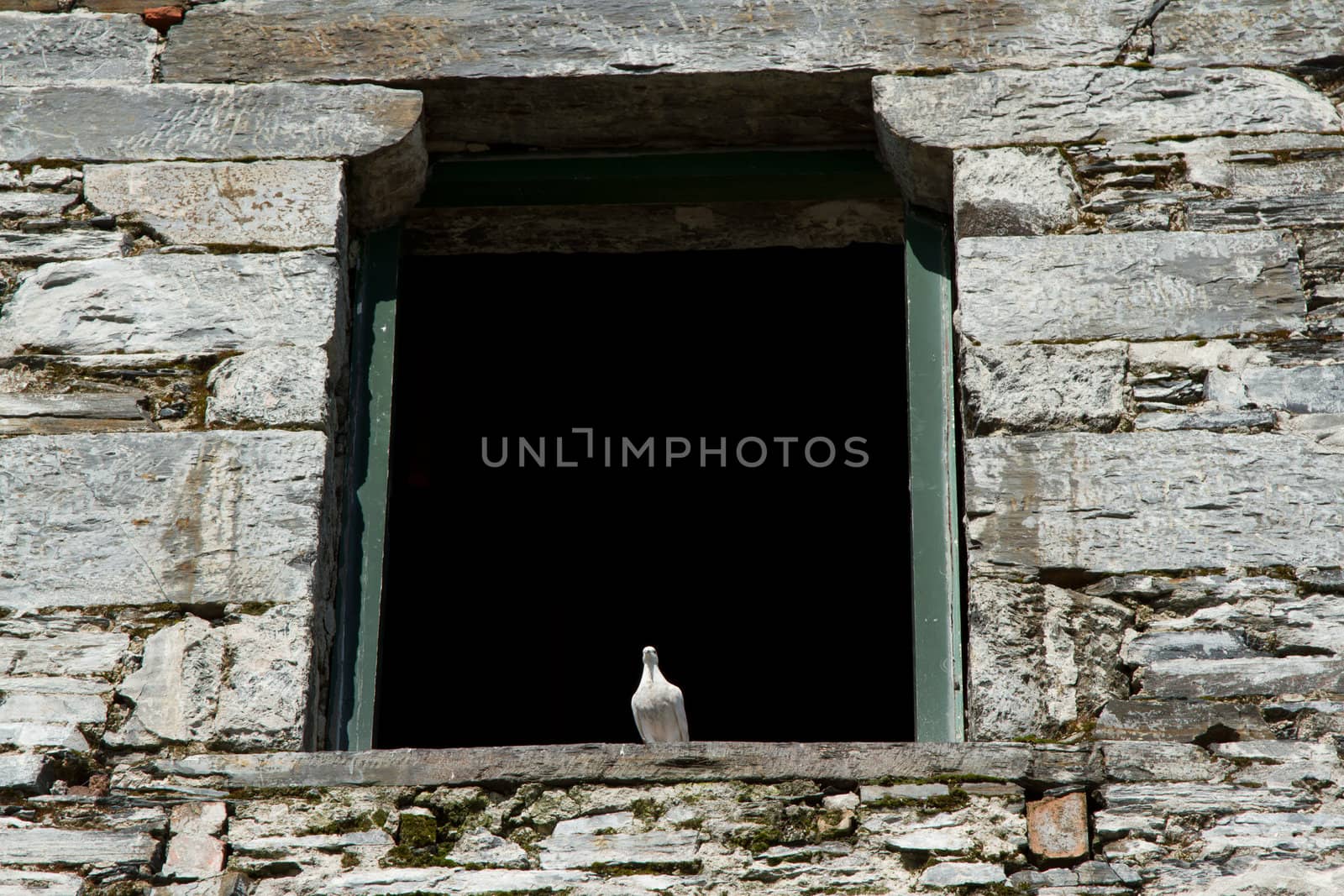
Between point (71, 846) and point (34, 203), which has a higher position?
point (34, 203)

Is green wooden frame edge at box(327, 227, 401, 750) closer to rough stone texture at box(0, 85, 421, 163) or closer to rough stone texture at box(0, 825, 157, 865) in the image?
rough stone texture at box(0, 85, 421, 163)

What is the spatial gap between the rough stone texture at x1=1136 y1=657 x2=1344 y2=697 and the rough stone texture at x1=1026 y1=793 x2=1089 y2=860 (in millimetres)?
274

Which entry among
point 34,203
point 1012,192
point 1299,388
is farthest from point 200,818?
point 1299,388

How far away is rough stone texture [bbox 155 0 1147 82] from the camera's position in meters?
3.89

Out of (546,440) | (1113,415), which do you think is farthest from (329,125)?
(546,440)

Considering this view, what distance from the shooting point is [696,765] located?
3121 millimetres

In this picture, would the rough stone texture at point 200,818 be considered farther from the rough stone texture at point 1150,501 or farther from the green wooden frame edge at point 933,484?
the rough stone texture at point 1150,501

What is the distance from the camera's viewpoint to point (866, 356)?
19.6 ft

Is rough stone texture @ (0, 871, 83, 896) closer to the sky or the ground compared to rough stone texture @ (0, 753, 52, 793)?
closer to the ground

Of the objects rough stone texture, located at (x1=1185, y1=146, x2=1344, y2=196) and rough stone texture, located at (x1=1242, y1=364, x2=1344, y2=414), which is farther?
rough stone texture, located at (x1=1185, y1=146, x2=1344, y2=196)

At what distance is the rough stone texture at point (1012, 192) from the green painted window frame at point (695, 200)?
0.61 feet

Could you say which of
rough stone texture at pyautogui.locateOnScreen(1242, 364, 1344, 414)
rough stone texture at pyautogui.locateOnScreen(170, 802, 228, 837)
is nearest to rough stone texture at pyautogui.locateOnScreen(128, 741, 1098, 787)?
rough stone texture at pyautogui.locateOnScreen(170, 802, 228, 837)

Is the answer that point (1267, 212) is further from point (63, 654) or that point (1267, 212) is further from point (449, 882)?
point (63, 654)

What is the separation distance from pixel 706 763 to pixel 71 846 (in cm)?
106
